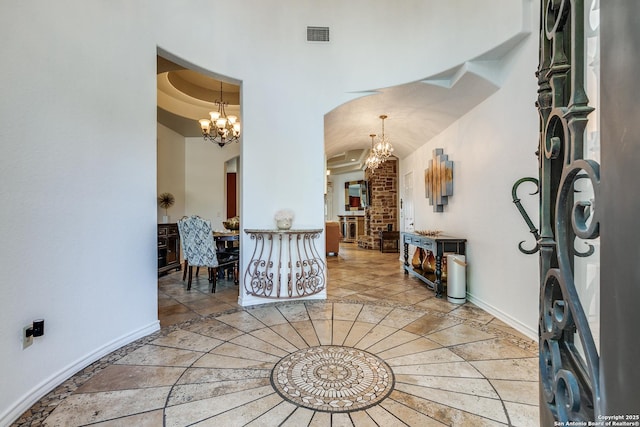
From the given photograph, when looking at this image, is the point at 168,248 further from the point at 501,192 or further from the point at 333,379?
the point at 501,192

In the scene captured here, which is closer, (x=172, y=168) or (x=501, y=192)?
(x=501, y=192)

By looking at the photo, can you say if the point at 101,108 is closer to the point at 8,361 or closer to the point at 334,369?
the point at 8,361

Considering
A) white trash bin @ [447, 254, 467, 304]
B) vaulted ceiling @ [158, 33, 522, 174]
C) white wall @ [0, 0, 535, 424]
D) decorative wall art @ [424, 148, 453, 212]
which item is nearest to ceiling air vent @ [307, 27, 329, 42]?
white wall @ [0, 0, 535, 424]

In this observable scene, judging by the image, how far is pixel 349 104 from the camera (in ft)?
12.8

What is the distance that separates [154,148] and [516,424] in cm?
328

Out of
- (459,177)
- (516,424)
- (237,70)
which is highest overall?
(237,70)

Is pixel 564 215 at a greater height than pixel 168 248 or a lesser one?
greater

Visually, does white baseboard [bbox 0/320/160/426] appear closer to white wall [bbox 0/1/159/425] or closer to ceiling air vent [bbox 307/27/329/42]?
white wall [bbox 0/1/159/425]

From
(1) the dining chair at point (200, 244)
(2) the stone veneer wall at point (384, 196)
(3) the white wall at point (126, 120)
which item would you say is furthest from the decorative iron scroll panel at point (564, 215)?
(2) the stone veneer wall at point (384, 196)

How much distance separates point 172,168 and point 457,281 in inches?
235

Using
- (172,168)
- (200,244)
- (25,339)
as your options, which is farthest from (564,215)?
(172,168)

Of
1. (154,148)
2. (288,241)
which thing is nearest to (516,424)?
(288,241)

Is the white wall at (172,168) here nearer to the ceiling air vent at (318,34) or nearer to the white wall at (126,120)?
the white wall at (126,120)

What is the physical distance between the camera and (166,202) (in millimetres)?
6289
